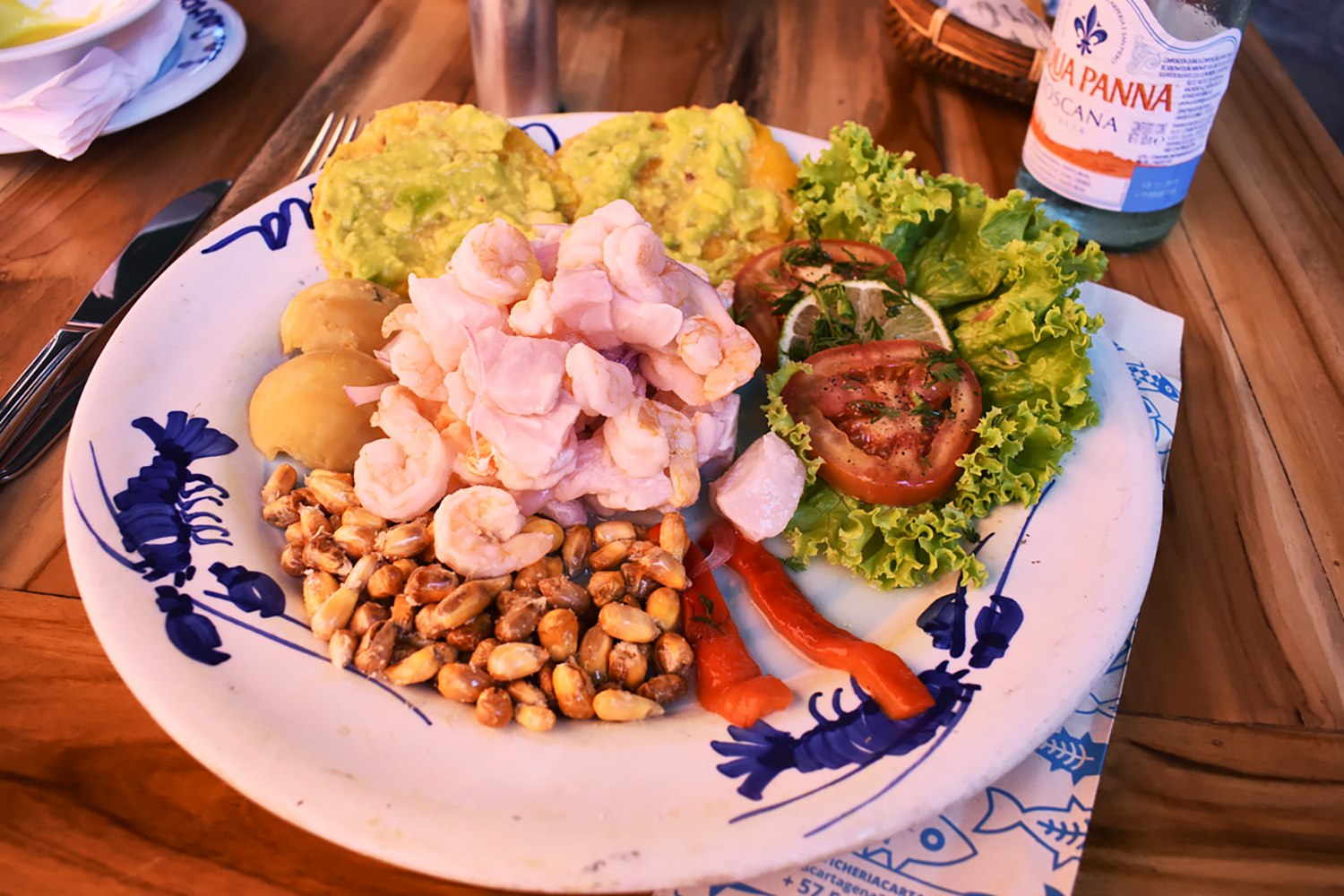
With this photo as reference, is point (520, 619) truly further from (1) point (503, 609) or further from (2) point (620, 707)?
(2) point (620, 707)

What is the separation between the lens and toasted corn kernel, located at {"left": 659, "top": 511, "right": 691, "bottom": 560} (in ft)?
5.94

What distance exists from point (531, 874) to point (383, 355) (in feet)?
4.24

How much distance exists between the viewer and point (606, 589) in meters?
1.71

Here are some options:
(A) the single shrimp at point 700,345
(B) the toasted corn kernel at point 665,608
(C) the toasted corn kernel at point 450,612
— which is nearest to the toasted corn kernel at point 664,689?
(B) the toasted corn kernel at point 665,608

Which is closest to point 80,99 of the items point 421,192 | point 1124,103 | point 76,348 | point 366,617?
point 76,348

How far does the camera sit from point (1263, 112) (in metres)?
3.52

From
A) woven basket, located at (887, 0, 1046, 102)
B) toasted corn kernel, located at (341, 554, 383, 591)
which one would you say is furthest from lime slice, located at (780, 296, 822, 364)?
woven basket, located at (887, 0, 1046, 102)

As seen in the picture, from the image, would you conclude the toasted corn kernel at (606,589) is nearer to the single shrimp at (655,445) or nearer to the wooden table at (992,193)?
the single shrimp at (655,445)

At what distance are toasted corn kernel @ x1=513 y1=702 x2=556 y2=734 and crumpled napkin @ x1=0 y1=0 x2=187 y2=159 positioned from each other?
2.44 meters

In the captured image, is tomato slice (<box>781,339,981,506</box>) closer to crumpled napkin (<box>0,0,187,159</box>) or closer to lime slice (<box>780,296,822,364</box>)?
lime slice (<box>780,296,822,364</box>)

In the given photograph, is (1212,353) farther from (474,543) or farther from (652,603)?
(474,543)

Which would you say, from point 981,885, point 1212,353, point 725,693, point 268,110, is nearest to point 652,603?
point 725,693

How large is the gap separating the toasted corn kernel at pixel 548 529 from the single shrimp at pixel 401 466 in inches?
7.8

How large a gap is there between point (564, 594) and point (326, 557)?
0.46m
